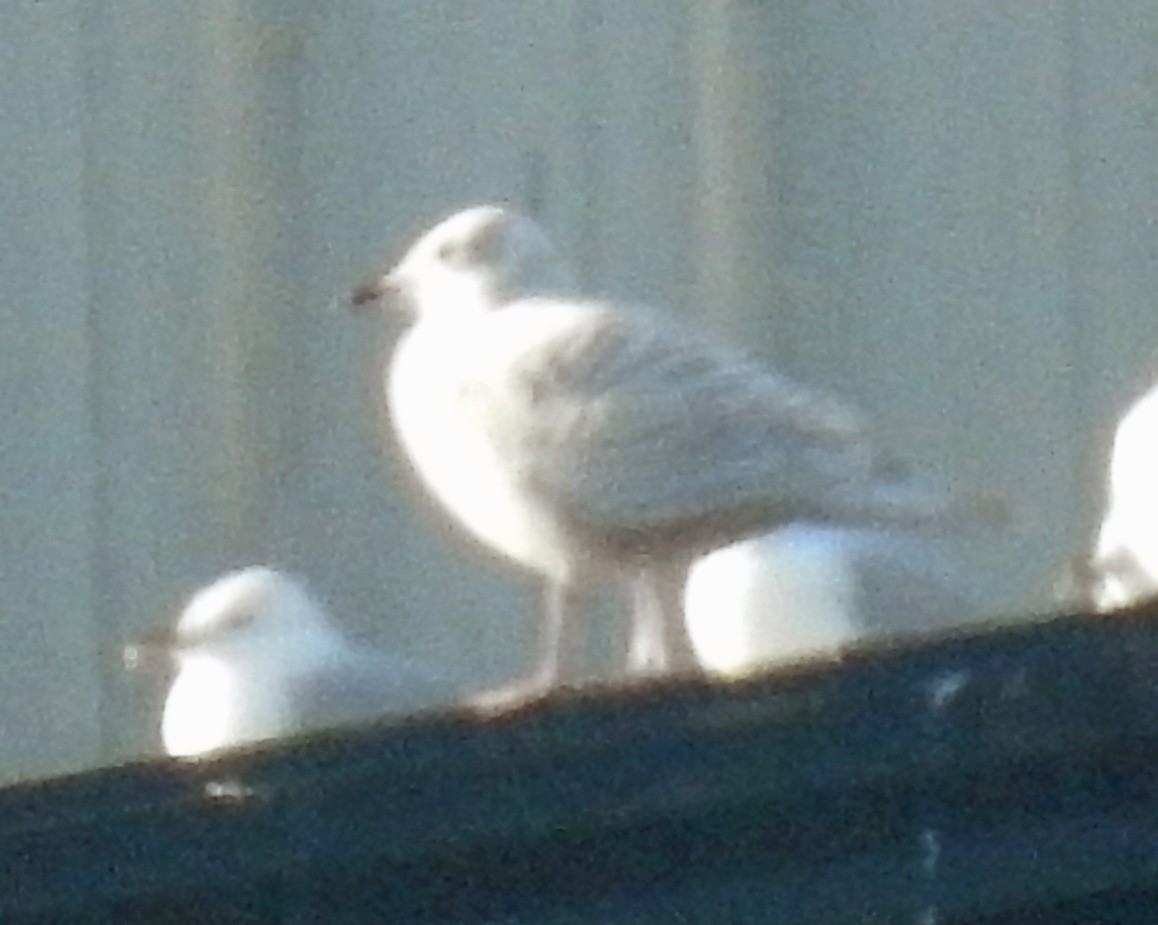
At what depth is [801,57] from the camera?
7.07ft

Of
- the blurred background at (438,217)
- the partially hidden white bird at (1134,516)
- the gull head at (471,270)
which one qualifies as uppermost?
the blurred background at (438,217)

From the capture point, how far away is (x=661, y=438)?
4.53 ft

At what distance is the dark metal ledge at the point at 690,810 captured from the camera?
A: 909mm

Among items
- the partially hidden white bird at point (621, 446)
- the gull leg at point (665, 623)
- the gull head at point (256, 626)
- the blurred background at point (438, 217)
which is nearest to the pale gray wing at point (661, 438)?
the partially hidden white bird at point (621, 446)

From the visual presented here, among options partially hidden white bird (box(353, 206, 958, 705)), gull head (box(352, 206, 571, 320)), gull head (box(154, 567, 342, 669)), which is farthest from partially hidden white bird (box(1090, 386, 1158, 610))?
gull head (box(154, 567, 342, 669))

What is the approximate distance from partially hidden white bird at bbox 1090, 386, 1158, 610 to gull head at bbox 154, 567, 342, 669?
48 cm

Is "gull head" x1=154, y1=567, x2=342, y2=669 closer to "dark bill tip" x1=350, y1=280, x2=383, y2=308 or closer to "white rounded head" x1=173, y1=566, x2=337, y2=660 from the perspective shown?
"white rounded head" x1=173, y1=566, x2=337, y2=660

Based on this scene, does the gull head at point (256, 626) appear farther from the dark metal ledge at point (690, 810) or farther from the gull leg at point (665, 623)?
the dark metal ledge at point (690, 810)

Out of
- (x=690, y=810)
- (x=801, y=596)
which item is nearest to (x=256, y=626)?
(x=801, y=596)

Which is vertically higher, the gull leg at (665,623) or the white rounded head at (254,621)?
the white rounded head at (254,621)

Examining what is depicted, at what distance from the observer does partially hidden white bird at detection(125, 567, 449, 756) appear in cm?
165

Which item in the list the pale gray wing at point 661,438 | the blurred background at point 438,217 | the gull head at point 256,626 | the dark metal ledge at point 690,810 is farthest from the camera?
the blurred background at point 438,217

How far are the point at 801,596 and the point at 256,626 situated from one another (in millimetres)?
355

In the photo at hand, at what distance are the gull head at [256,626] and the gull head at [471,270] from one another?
0.71 ft
